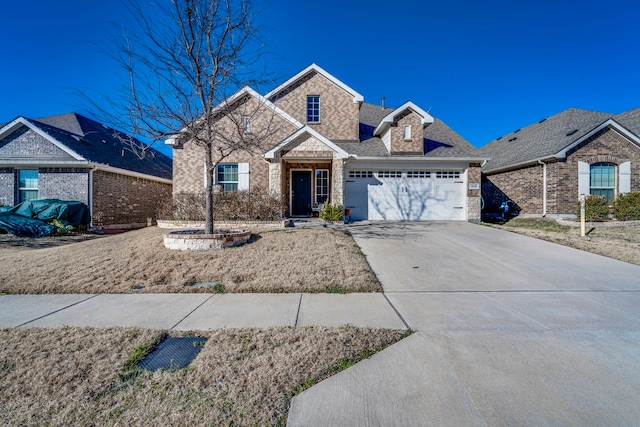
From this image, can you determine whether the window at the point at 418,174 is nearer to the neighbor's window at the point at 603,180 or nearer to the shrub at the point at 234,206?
the shrub at the point at 234,206

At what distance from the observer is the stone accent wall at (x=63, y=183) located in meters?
12.8

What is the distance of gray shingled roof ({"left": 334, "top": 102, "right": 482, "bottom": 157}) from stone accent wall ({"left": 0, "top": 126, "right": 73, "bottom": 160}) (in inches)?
520

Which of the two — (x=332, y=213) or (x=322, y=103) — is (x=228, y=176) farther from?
(x=322, y=103)

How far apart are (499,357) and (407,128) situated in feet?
40.0

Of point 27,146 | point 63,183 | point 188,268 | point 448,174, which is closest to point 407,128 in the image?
point 448,174

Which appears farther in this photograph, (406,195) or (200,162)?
(406,195)

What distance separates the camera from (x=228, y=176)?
13031 millimetres

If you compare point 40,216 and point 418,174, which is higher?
point 418,174

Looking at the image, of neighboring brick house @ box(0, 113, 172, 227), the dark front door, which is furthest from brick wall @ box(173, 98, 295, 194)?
the dark front door

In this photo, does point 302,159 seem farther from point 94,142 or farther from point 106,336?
point 94,142

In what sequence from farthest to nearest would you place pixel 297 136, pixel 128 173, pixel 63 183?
1. pixel 128 173
2. pixel 63 183
3. pixel 297 136

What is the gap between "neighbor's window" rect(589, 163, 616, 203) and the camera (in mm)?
13656

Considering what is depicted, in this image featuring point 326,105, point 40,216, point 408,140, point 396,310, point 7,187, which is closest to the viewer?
point 396,310

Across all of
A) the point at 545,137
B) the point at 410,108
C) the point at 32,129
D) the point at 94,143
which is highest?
the point at 410,108
